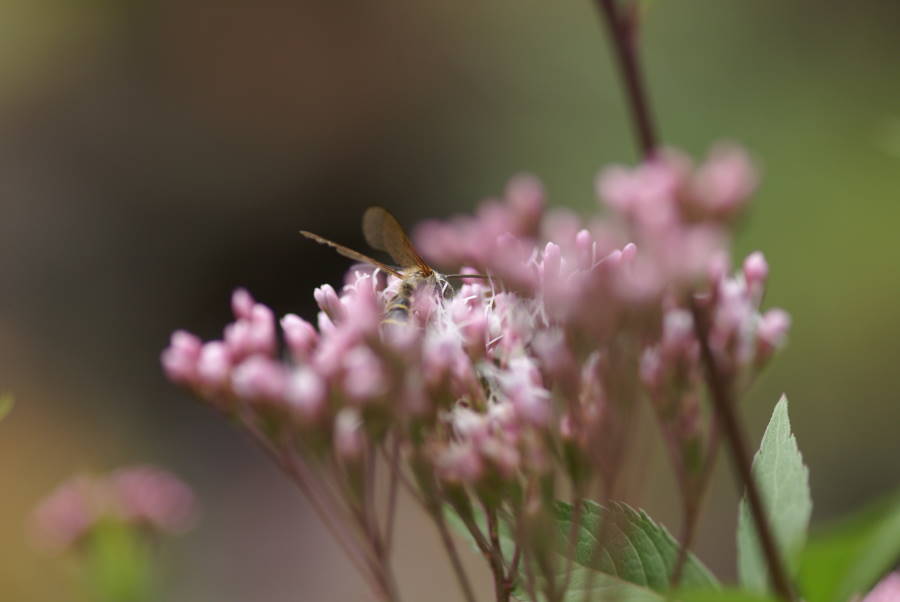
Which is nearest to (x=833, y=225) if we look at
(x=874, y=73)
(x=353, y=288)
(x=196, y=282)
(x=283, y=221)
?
(x=874, y=73)

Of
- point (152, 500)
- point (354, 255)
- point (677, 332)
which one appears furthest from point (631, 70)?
point (152, 500)

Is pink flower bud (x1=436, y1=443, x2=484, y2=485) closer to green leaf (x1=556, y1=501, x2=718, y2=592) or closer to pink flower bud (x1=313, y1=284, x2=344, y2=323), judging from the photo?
green leaf (x1=556, y1=501, x2=718, y2=592)

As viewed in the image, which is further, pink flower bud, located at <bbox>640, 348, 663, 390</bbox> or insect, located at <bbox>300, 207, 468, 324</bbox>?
insect, located at <bbox>300, 207, 468, 324</bbox>

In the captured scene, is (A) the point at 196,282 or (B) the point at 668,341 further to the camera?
(A) the point at 196,282

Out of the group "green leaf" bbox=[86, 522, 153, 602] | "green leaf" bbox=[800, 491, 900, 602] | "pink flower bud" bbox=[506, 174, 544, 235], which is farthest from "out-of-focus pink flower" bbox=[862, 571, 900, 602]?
"green leaf" bbox=[86, 522, 153, 602]

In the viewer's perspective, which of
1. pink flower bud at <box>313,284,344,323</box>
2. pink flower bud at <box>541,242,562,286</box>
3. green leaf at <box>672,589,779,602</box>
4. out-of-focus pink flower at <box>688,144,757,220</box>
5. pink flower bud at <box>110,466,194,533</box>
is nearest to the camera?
green leaf at <box>672,589,779,602</box>

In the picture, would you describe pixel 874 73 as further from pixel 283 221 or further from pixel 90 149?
pixel 90 149

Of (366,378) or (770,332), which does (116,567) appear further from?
(770,332)

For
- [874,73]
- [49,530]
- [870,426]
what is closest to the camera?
[49,530]
